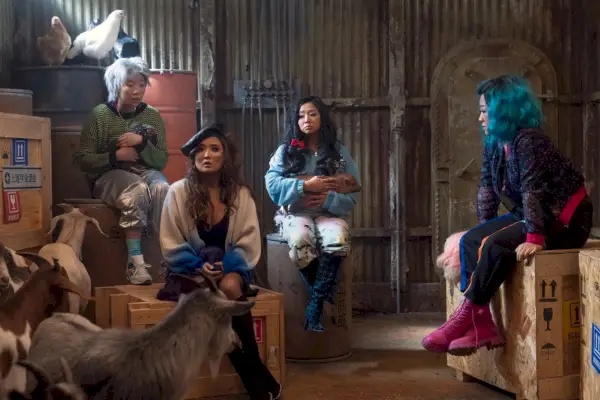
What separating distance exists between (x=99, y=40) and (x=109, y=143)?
3.29 ft

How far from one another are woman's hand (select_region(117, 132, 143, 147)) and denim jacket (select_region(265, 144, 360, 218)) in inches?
36.1

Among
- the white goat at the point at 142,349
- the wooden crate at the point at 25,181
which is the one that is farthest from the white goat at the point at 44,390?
the wooden crate at the point at 25,181

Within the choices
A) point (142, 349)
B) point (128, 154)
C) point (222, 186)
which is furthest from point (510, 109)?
point (128, 154)

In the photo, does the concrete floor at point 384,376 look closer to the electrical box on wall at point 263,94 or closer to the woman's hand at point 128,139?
the woman's hand at point 128,139

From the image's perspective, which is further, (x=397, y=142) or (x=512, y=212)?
(x=397, y=142)

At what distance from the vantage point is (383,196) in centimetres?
697

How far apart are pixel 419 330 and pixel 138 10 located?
3445mm

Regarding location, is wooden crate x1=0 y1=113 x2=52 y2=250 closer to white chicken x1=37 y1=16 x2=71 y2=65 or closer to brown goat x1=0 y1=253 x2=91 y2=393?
brown goat x1=0 y1=253 x2=91 y2=393

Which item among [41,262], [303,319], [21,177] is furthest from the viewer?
[303,319]

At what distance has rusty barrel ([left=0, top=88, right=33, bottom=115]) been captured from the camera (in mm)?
5215

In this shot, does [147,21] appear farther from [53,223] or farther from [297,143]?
[53,223]

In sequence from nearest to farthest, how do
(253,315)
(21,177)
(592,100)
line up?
(253,315) < (21,177) < (592,100)

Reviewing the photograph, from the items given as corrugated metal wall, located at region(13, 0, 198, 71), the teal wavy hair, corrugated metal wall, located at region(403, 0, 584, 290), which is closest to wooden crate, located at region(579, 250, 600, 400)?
the teal wavy hair

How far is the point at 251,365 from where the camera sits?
4.36 metres
